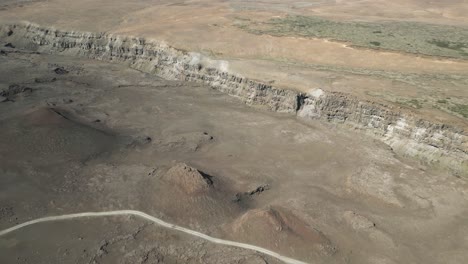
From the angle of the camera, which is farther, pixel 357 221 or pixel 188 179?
pixel 188 179

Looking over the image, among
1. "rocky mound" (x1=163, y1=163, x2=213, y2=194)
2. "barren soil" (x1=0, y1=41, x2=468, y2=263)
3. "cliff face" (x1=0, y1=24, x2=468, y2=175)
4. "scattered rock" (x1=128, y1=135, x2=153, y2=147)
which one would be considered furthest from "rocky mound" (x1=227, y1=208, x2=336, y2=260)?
"cliff face" (x1=0, y1=24, x2=468, y2=175)

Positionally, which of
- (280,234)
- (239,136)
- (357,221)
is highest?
(239,136)

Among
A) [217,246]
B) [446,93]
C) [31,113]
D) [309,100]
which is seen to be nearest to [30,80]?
[31,113]

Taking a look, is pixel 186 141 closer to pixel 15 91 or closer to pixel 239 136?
pixel 239 136

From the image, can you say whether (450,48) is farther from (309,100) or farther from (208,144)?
(208,144)

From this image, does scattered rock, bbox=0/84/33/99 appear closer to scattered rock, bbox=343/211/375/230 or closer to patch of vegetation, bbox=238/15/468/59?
patch of vegetation, bbox=238/15/468/59

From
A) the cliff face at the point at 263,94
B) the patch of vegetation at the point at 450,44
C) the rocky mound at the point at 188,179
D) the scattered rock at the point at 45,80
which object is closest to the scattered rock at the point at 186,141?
the rocky mound at the point at 188,179

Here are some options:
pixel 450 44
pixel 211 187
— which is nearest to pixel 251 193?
pixel 211 187
